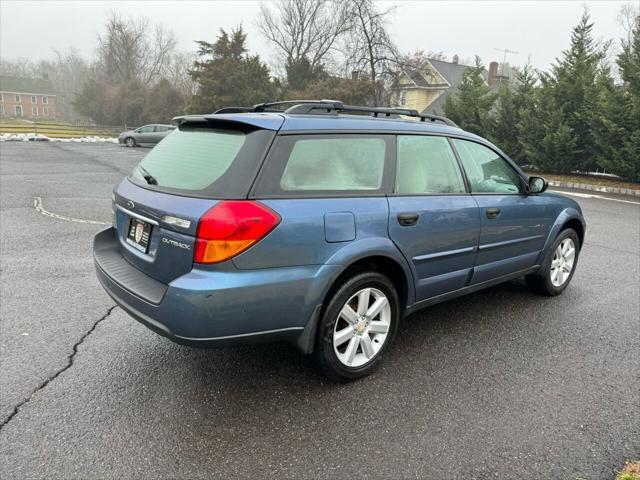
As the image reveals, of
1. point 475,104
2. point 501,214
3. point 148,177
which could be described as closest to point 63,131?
point 475,104

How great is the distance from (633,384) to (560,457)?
43.7 inches

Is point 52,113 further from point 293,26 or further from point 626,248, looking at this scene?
point 626,248

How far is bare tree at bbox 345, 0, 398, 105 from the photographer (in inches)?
972

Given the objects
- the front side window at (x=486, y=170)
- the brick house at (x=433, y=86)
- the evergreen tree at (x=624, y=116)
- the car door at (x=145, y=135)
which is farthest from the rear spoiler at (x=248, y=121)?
the brick house at (x=433, y=86)

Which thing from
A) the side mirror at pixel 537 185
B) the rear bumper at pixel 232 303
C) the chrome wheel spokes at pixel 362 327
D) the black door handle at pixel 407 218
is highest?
the side mirror at pixel 537 185

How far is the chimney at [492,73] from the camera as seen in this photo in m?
42.4

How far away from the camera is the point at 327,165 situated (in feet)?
9.22

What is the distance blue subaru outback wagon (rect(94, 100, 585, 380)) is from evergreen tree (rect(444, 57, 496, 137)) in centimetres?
1677

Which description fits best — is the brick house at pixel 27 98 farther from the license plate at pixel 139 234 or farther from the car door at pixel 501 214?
the car door at pixel 501 214

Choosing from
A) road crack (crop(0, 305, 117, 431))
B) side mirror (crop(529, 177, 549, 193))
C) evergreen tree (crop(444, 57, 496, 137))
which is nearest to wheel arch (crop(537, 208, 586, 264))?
side mirror (crop(529, 177, 549, 193))

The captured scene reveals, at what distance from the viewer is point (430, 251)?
319cm

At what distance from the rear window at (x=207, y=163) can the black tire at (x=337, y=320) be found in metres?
0.85

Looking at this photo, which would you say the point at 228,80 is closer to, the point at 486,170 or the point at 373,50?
the point at 373,50

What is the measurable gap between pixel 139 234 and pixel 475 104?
62.6ft
